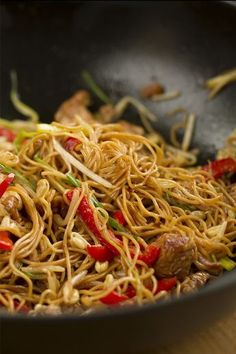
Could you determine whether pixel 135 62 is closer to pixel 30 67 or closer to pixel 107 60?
pixel 107 60

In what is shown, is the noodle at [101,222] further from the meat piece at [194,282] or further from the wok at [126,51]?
the wok at [126,51]

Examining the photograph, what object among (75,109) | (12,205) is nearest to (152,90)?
(75,109)

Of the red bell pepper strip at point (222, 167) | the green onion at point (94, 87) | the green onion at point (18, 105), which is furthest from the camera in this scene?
the green onion at point (94, 87)

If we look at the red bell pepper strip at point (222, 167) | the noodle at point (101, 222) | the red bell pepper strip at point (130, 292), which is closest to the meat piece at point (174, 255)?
the noodle at point (101, 222)

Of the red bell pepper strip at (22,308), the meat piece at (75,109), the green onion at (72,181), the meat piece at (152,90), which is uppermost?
the meat piece at (152,90)

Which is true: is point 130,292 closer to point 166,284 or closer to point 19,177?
point 166,284

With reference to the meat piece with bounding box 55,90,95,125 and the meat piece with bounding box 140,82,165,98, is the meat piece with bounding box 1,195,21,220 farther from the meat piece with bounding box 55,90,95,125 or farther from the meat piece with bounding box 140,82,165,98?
the meat piece with bounding box 140,82,165,98

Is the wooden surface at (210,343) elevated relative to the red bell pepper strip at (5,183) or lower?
lower
